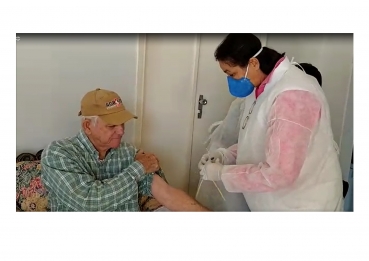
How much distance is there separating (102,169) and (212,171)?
12.0 inches

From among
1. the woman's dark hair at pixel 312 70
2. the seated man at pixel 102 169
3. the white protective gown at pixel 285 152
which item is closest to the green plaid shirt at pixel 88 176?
the seated man at pixel 102 169

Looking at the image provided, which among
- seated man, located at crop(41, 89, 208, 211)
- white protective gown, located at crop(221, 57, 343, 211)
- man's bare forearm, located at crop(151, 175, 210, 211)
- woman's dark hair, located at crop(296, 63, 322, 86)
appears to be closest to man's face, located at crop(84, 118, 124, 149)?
seated man, located at crop(41, 89, 208, 211)

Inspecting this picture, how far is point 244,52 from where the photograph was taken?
1.13m

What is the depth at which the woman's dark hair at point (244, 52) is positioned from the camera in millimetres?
1119

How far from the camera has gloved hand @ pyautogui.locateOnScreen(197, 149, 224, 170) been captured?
1.22 meters

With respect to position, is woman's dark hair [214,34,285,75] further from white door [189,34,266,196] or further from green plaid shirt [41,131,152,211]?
green plaid shirt [41,131,152,211]

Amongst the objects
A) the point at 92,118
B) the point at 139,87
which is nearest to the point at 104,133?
the point at 92,118

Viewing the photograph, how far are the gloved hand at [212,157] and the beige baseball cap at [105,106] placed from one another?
0.78ft

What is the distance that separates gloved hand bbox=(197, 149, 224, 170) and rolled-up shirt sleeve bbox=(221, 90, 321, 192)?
12 cm

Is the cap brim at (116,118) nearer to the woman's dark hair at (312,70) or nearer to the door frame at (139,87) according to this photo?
the door frame at (139,87)
